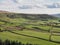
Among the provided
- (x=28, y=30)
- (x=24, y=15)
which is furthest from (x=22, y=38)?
(x=24, y=15)

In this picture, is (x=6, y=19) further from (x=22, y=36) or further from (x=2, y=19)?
(x=22, y=36)

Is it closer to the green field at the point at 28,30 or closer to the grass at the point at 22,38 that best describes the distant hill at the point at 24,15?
the green field at the point at 28,30

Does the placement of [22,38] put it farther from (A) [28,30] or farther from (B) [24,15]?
(B) [24,15]

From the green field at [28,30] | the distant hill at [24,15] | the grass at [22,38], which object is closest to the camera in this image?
the grass at [22,38]

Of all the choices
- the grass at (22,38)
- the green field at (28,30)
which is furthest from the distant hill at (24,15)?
the grass at (22,38)

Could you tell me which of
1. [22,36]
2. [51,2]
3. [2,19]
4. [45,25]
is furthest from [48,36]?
[2,19]

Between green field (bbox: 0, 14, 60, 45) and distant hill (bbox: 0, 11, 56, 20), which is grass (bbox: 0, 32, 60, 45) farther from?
distant hill (bbox: 0, 11, 56, 20)

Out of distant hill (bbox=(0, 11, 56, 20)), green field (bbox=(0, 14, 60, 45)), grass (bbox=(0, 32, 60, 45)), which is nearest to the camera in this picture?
grass (bbox=(0, 32, 60, 45))

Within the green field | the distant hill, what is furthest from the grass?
the distant hill
